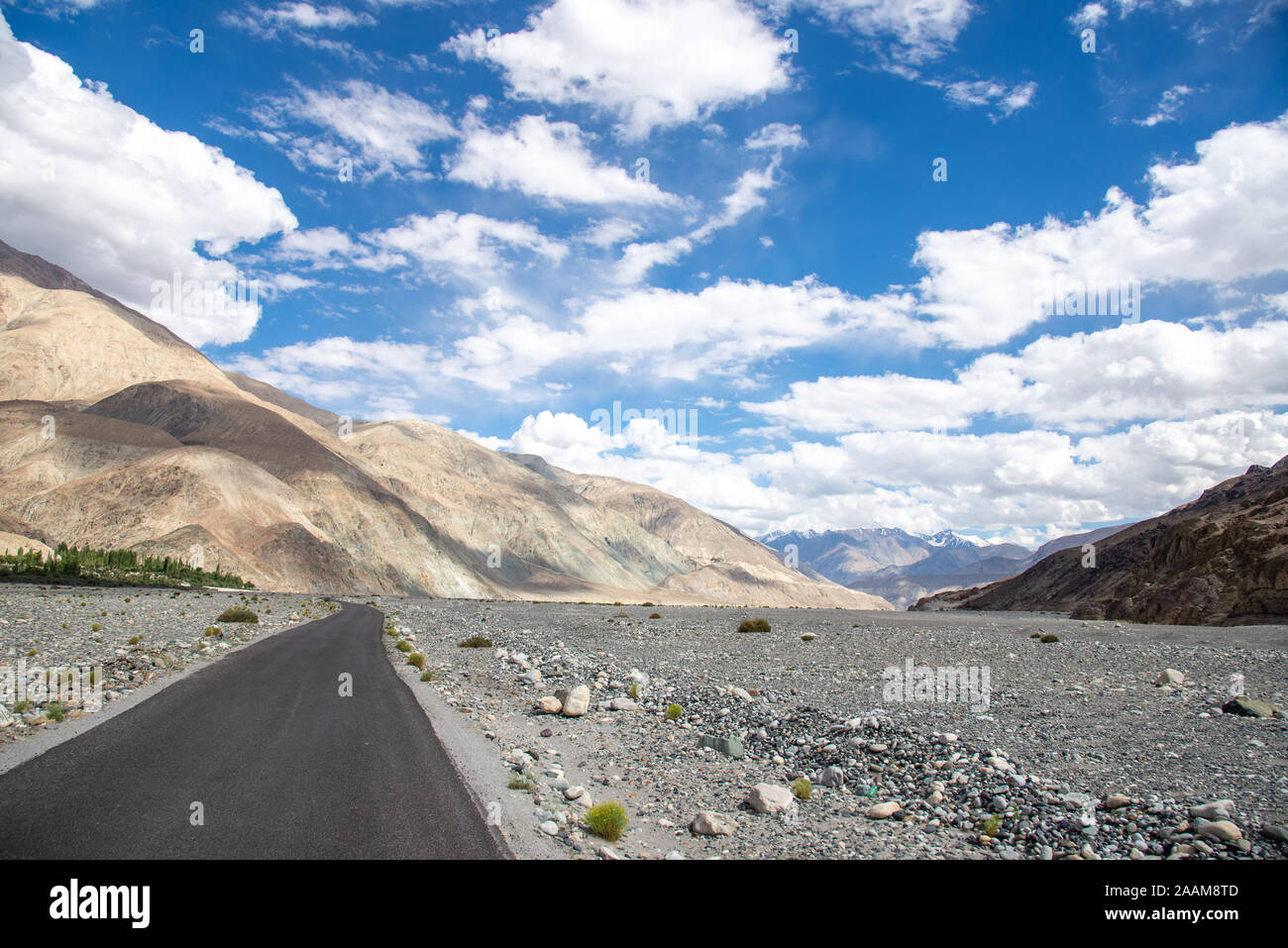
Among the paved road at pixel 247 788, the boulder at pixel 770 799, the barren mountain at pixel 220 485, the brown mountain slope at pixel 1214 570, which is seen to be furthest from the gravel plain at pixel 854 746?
the barren mountain at pixel 220 485

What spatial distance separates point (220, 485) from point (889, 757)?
114 meters

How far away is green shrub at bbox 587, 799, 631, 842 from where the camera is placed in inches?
304

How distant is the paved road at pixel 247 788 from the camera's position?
6.48 metres

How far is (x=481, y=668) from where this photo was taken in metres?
21.2

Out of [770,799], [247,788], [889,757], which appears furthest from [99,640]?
[889,757]

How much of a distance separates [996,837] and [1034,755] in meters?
3.30

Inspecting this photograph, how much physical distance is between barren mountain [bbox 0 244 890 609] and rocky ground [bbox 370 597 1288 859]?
90.4 m

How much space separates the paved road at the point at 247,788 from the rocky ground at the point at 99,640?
162 cm

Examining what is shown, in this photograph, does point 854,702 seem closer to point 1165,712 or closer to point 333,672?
point 1165,712

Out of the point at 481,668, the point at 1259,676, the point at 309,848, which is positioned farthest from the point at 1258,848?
the point at 481,668

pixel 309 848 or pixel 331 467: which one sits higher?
pixel 331 467

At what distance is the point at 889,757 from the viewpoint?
1098cm
